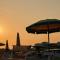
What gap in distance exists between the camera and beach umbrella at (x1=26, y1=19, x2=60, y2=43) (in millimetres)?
12394

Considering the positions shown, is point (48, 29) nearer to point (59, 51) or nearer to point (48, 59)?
point (59, 51)

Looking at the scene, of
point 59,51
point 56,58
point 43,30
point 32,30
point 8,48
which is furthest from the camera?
point 8,48

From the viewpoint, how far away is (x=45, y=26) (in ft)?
44.5

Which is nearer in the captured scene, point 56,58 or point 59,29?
point 56,58

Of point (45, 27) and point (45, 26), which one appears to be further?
point (45, 27)

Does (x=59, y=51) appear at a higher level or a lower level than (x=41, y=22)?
Answer: lower

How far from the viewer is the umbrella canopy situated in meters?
12.4

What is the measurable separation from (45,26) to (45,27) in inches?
19.5

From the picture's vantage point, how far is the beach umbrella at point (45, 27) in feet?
40.7

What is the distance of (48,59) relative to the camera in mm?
10859

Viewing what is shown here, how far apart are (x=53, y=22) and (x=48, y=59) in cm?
238

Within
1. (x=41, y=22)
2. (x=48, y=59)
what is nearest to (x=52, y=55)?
(x=48, y=59)

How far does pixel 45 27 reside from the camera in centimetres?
1407

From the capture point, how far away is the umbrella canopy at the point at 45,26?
488 inches
